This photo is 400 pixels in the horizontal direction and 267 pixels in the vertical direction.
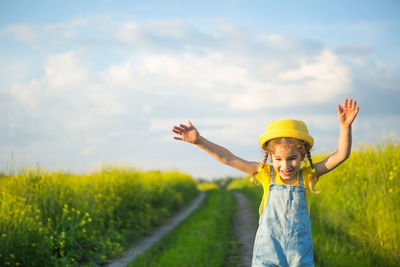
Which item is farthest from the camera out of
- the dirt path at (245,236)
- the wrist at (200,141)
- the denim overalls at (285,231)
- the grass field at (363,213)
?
the dirt path at (245,236)

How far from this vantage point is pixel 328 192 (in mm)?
10500

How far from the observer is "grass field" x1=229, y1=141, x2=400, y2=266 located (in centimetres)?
670

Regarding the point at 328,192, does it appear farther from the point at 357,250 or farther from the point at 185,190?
the point at 185,190

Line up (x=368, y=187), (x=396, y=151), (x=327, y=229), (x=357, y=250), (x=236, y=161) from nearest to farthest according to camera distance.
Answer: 1. (x=236, y=161)
2. (x=357, y=250)
3. (x=368, y=187)
4. (x=396, y=151)
5. (x=327, y=229)

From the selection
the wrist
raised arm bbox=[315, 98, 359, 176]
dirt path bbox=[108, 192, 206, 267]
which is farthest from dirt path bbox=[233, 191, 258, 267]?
the wrist

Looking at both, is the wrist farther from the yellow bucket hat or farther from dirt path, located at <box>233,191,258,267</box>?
dirt path, located at <box>233,191,258,267</box>

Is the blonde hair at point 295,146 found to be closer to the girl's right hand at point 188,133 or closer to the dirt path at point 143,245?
the girl's right hand at point 188,133

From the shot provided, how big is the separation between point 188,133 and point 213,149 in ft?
0.96

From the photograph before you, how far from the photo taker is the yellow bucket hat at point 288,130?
3.22 meters

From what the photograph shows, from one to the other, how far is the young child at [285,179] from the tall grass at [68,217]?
504 centimetres

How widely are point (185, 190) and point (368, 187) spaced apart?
1820 centimetres

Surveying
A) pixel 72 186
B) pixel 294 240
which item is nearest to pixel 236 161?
pixel 294 240

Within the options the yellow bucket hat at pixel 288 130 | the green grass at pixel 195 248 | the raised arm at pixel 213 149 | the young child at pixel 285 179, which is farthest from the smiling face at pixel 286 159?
the green grass at pixel 195 248

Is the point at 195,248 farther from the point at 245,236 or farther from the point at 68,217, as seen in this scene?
the point at 68,217
